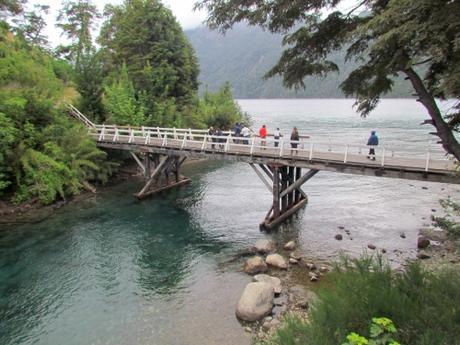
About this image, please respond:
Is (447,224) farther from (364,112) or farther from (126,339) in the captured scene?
(126,339)

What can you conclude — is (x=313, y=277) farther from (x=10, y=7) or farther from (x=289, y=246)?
(x=10, y=7)

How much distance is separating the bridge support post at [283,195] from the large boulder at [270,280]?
5.67 m

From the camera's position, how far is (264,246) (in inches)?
647

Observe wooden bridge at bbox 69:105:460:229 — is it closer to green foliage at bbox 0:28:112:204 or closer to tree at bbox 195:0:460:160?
green foliage at bbox 0:28:112:204

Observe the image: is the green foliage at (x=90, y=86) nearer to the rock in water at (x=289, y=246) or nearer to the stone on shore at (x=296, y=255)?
the rock in water at (x=289, y=246)

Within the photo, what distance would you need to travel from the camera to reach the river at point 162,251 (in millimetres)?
11211

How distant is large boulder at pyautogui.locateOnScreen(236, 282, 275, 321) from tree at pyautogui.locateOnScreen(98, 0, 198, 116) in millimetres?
28271

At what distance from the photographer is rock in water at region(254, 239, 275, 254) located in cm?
1625

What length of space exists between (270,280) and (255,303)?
1.97 meters

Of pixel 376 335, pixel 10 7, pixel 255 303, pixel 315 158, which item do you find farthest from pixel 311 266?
pixel 10 7

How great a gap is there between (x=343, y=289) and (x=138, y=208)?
56.5 ft

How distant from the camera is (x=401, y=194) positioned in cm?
2609

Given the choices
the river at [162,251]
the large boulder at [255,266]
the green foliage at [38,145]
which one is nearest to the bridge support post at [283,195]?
the river at [162,251]

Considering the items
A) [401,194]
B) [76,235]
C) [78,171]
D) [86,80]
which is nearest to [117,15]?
[86,80]
